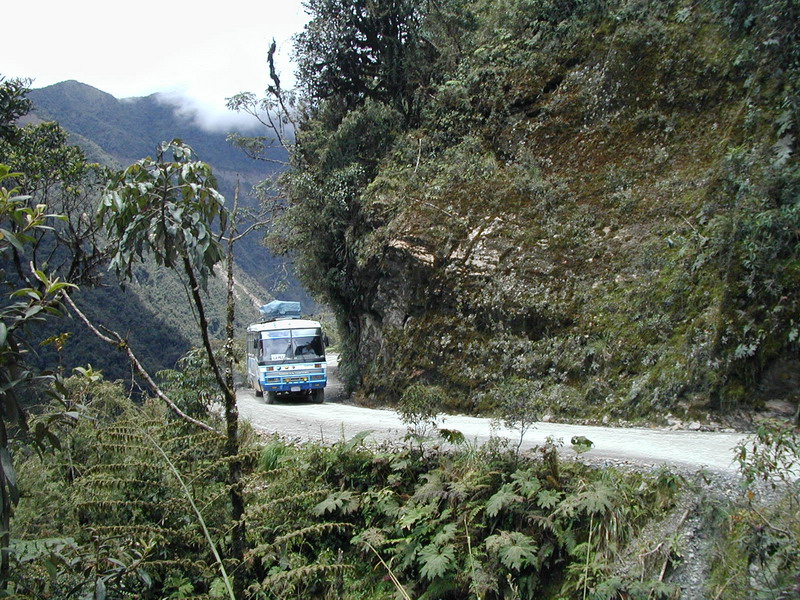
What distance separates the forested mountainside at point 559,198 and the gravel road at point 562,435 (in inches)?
39.2

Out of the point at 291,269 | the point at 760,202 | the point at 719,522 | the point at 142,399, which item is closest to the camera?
the point at 719,522

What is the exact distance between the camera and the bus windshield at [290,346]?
2097 centimetres

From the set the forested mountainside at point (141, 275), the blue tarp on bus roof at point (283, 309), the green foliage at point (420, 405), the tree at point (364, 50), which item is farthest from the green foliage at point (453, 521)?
the blue tarp on bus roof at point (283, 309)

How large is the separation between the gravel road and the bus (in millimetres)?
2943

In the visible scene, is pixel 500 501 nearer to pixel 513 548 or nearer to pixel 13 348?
pixel 513 548

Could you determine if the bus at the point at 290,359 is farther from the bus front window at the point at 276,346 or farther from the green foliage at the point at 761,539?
the green foliage at the point at 761,539

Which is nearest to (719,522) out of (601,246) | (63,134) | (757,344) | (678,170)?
(757,344)

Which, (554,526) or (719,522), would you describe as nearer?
(719,522)

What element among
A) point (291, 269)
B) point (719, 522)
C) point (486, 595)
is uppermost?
point (291, 269)

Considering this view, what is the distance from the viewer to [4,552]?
3.39m

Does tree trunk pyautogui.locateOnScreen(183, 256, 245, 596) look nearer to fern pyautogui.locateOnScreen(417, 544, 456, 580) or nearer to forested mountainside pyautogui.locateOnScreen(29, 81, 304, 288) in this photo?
fern pyautogui.locateOnScreen(417, 544, 456, 580)

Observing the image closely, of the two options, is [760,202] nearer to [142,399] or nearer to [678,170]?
[678,170]

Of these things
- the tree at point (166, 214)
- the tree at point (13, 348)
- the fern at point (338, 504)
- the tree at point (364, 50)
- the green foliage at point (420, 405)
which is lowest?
the fern at point (338, 504)

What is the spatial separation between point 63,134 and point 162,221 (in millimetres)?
15321
